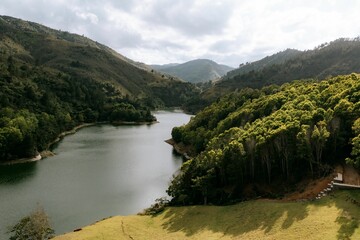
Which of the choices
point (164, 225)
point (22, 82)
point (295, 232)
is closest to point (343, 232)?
point (295, 232)

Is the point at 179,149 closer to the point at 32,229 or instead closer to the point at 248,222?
the point at 32,229

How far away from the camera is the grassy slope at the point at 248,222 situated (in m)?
37.6

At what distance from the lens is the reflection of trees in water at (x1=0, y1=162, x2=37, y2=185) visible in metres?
84.6

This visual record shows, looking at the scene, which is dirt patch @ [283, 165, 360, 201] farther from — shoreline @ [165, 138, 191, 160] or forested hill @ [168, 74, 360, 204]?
shoreline @ [165, 138, 191, 160]

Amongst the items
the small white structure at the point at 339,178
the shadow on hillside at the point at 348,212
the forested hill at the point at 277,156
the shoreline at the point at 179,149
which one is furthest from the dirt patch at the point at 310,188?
the shoreline at the point at 179,149

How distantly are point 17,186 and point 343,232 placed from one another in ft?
224

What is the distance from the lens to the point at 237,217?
47.7 metres

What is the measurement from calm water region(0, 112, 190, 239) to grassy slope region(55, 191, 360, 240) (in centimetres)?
1177

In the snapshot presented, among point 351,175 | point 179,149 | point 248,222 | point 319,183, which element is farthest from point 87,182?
point 351,175

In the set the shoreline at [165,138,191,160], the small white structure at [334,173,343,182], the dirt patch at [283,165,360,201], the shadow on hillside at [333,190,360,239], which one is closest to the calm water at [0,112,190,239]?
the shoreline at [165,138,191,160]

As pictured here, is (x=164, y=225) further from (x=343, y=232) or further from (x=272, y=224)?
(x=343, y=232)

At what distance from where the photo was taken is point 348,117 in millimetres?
59281

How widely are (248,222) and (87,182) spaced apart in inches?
1955

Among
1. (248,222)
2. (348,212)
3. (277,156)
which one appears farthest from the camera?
(277,156)
